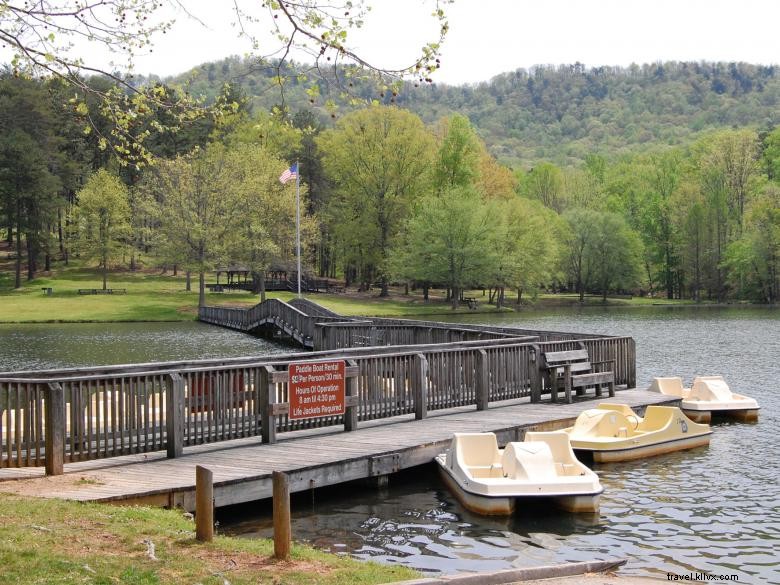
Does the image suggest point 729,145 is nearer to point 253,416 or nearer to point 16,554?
point 253,416

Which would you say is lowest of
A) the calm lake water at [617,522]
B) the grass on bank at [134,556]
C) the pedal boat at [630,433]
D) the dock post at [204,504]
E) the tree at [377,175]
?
the calm lake water at [617,522]

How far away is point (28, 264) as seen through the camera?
3568 inches

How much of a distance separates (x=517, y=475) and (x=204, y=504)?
543cm

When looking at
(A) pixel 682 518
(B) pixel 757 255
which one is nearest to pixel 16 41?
(A) pixel 682 518

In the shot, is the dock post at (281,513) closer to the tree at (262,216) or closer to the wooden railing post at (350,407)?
the wooden railing post at (350,407)

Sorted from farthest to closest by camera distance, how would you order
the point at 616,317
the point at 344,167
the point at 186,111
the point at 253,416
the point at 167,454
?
the point at 344,167
the point at 616,317
the point at 253,416
the point at 167,454
the point at 186,111

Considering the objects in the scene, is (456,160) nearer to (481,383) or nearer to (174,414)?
(481,383)

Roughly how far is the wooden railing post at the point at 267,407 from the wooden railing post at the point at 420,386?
3615 millimetres

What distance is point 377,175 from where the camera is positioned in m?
87.7

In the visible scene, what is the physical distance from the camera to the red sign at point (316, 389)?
50.6 feet

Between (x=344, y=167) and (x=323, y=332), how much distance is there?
5480 centimetres

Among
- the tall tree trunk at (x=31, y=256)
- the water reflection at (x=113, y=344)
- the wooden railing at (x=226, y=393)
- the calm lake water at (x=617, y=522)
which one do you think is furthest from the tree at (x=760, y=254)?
the wooden railing at (x=226, y=393)

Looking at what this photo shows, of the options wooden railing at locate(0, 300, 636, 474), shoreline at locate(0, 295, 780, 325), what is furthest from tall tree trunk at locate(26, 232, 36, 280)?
wooden railing at locate(0, 300, 636, 474)

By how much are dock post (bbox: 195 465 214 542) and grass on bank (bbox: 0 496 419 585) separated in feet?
0.35
